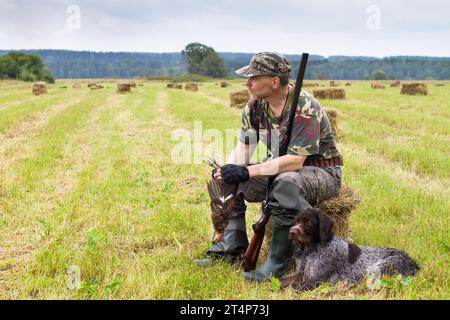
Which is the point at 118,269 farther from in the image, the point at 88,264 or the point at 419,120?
the point at 419,120

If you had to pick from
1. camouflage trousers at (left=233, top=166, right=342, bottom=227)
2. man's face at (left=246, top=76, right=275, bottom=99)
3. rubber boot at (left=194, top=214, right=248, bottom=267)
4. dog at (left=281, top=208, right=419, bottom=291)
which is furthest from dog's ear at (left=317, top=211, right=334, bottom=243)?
man's face at (left=246, top=76, right=275, bottom=99)

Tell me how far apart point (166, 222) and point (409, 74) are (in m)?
166

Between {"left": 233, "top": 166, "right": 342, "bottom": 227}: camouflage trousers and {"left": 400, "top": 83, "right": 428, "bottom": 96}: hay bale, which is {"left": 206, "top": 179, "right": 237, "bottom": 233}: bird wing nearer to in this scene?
{"left": 233, "top": 166, "right": 342, "bottom": 227}: camouflage trousers

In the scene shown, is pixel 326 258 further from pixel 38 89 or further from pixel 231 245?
pixel 38 89

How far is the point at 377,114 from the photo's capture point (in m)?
19.0

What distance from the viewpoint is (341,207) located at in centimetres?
571

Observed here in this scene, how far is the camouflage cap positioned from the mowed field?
6.97 feet

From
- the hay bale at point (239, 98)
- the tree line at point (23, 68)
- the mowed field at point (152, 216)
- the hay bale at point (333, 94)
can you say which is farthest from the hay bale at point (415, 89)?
the tree line at point (23, 68)

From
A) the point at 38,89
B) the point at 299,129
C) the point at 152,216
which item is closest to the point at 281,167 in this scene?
the point at 299,129

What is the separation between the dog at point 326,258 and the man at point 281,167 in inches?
12.0

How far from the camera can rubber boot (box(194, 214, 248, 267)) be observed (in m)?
5.69
